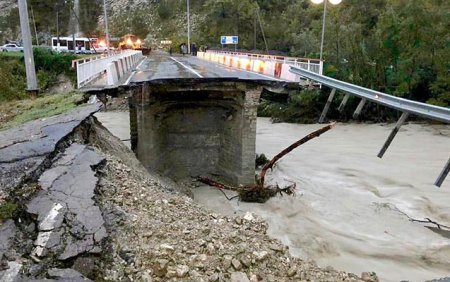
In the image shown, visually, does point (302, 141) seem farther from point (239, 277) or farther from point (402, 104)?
point (239, 277)

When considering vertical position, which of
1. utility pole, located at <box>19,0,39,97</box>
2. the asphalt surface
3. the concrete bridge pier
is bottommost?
the concrete bridge pier

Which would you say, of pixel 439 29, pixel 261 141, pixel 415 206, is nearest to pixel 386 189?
pixel 415 206

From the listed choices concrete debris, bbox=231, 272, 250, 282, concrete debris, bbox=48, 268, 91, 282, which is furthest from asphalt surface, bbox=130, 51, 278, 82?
concrete debris, bbox=48, 268, 91, 282

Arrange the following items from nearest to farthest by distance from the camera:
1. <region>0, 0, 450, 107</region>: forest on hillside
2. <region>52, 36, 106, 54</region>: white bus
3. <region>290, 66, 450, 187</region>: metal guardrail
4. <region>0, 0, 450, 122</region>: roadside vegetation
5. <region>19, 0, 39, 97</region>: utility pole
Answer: <region>290, 66, 450, 187</region>: metal guardrail, <region>19, 0, 39, 97</region>: utility pole, <region>0, 0, 450, 122</region>: roadside vegetation, <region>0, 0, 450, 107</region>: forest on hillside, <region>52, 36, 106, 54</region>: white bus

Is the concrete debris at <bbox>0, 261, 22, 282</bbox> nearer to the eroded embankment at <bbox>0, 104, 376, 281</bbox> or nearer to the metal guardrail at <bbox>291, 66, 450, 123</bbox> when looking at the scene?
the eroded embankment at <bbox>0, 104, 376, 281</bbox>

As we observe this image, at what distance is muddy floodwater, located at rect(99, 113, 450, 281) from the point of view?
38.7 ft

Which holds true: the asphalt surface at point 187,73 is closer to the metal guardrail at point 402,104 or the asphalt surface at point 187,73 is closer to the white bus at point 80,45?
the metal guardrail at point 402,104

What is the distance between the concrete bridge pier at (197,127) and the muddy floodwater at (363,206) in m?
1.54

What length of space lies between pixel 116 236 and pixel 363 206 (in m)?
11.9

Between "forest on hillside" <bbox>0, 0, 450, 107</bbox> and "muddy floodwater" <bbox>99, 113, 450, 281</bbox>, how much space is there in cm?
921

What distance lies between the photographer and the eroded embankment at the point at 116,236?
573 centimetres

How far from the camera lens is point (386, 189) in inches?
710

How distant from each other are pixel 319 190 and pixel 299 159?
217 inches

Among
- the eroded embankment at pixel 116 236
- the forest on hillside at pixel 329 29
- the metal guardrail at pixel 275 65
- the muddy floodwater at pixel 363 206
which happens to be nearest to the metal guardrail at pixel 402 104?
the eroded embankment at pixel 116 236
